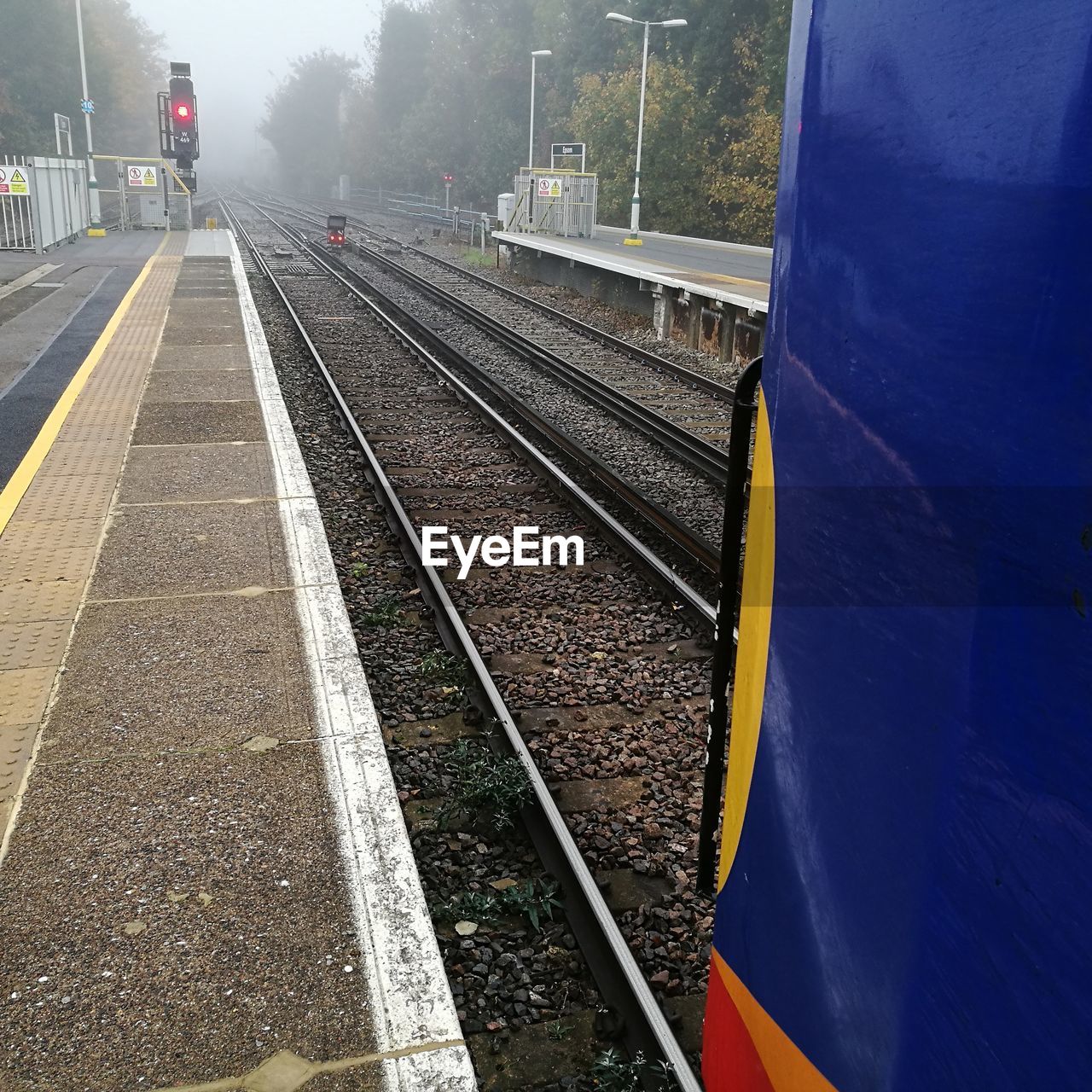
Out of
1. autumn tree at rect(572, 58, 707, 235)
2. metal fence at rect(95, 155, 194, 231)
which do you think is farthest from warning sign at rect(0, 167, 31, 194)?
autumn tree at rect(572, 58, 707, 235)

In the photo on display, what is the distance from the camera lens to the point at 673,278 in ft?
58.2

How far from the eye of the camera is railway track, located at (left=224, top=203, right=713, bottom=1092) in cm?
388

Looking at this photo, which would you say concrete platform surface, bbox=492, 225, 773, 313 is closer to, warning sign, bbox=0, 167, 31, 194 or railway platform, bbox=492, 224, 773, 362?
railway platform, bbox=492, 224, 773, 362

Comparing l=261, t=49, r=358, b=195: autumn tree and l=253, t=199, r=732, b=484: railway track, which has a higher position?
l=261, t=49, r=358, b=195: autumn tree

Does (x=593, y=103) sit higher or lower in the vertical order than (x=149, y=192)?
higher

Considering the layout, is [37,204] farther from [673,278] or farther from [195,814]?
[195,814]

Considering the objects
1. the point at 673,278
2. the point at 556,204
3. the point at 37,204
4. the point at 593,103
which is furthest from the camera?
the point at 593,103

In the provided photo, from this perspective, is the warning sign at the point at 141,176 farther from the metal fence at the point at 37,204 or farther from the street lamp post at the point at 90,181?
the metal fence at the point at 37,204

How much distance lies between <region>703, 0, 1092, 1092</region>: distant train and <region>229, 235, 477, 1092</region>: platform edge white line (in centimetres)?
154

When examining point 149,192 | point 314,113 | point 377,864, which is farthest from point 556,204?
point 314,113

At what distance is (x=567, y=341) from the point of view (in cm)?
1697

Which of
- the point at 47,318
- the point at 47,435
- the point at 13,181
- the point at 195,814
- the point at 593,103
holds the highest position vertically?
the point at 593,103

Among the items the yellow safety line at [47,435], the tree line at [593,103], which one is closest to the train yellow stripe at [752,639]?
the yellow safety line at [47,435]

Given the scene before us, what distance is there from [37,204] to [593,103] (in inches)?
1005
